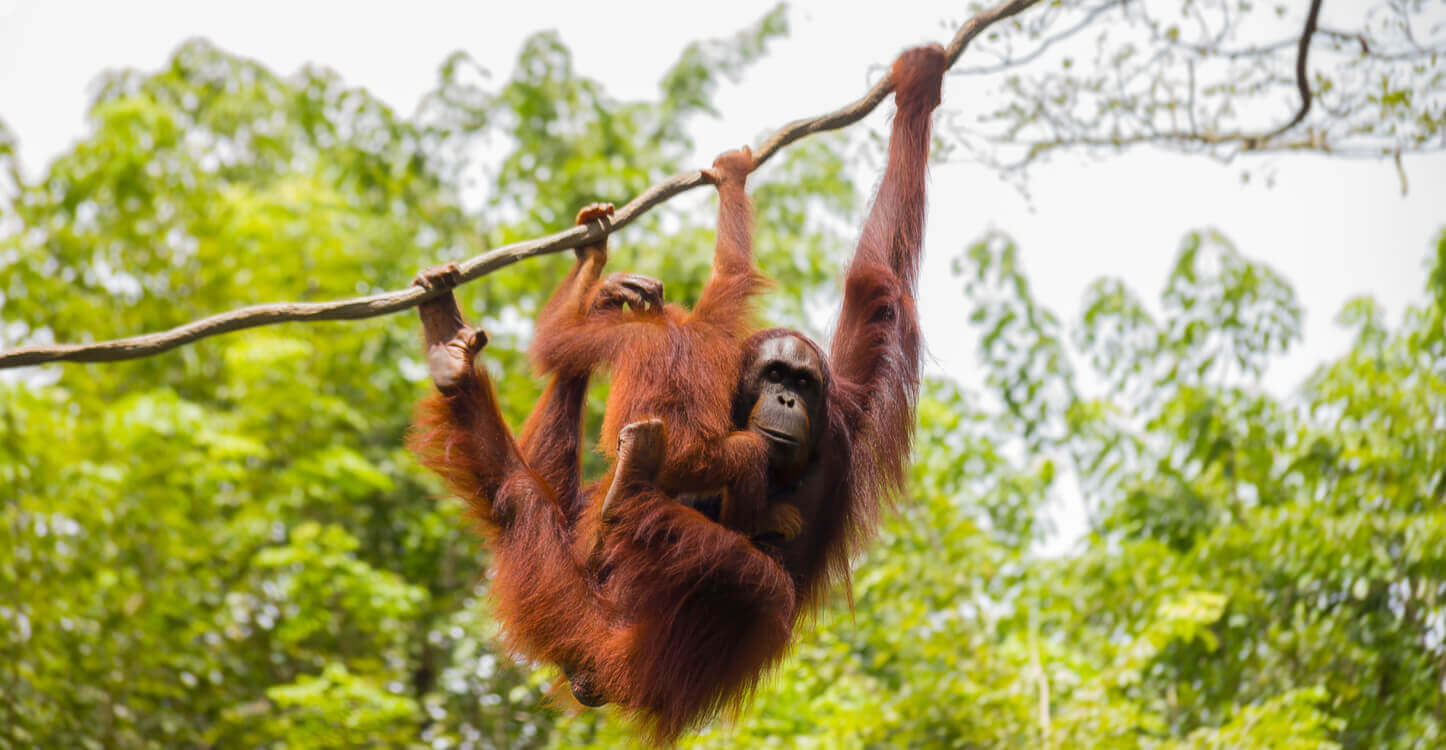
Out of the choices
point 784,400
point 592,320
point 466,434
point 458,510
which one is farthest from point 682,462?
point 458,510

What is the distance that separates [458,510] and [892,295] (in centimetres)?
448

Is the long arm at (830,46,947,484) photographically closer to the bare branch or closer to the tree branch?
the tree branch

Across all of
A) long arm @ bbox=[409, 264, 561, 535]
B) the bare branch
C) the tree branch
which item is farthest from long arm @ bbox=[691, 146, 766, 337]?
the bare branch

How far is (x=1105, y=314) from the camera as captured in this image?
7.64 m

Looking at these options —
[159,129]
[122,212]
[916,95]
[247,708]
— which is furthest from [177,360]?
[916,95]

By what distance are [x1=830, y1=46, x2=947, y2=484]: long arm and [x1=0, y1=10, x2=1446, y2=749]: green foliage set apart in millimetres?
636

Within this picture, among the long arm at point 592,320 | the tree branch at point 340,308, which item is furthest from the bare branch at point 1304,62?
the long arm at point 592,320

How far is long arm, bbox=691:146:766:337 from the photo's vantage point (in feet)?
10.7

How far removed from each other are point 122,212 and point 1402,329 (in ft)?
28.8

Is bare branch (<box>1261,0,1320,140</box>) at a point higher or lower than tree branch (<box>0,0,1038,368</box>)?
higher

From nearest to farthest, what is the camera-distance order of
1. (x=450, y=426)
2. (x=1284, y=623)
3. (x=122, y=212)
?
(x=450, y=426) → (x=1284, y=623) → (x=122, y=212)

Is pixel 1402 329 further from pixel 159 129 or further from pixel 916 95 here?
pixel 159 129

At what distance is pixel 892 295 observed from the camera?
11.5 ft

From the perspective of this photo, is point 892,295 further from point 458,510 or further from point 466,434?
point 458,510
